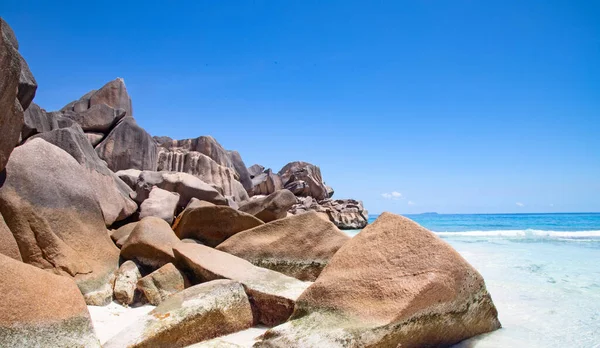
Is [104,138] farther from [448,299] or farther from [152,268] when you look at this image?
[448,299]

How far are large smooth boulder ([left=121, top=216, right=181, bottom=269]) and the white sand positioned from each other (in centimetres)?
66

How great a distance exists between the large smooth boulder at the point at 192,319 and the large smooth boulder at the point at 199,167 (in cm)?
1372

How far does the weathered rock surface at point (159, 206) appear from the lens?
22.9 feet

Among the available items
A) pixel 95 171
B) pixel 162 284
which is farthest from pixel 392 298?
pixel 95 171

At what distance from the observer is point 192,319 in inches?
125

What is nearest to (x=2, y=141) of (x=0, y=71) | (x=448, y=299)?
(x=0, y=71)

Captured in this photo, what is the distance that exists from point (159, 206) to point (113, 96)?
9.90 meters

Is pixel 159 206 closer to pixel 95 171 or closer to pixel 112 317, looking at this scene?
pixel 95 171

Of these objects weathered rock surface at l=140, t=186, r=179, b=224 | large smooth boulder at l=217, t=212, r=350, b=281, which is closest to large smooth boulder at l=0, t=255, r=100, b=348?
large smooth boulder at l=217, t=212, r=350, b=281

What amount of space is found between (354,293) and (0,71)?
320 centimetres

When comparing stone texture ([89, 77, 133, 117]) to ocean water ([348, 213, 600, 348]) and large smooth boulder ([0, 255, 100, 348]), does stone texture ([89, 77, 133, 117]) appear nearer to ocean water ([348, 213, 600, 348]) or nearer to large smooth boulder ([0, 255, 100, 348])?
ocean water ([348, 213, 600, 348])

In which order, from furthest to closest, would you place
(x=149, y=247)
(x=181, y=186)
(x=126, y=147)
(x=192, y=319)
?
(x=126, y=147) < (x=181, y=186) < (x=149, y=247) < (x=192, y=319)

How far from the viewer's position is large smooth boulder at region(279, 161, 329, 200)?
1208 inches

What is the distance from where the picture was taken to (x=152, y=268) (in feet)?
15.3
